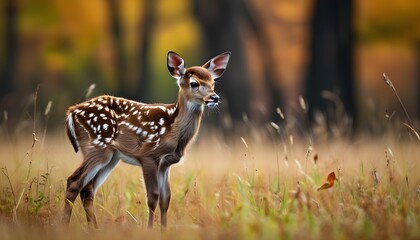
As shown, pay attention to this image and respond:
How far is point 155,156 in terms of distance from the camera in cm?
639

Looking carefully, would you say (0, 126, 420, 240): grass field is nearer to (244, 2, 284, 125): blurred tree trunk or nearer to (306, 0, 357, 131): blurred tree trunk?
(306, 0, 357, 131): blurred tree trunk

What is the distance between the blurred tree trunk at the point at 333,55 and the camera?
638 inches

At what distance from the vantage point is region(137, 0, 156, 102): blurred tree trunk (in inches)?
995

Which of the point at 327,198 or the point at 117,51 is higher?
the point at 327,198

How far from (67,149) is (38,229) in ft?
10.2

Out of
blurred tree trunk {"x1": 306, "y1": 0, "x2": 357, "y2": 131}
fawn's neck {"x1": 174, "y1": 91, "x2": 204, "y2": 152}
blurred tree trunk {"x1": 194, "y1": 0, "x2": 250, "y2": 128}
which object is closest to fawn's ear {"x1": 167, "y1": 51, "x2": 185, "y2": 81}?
fawn's neck {"x1": 174, "y1": 91, "x2": 204, "y2": 152}

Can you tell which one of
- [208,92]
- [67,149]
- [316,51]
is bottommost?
[316,51]

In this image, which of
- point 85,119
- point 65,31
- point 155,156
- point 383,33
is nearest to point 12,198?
point 85,119

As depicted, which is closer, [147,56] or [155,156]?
[155,156]

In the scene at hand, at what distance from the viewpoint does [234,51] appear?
16.5 meters

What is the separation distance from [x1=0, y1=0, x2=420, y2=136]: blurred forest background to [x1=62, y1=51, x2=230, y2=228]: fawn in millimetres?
7812

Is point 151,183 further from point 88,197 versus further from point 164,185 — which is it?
point 88,197

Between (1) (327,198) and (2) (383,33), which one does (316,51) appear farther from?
(1) (327,198)

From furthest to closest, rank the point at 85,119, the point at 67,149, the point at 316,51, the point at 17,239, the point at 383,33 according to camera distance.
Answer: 1. the point at 383,33
2. the point at 316,51
3. the point at 67,149
4. the point at 85,119
5. the point at 17,239
